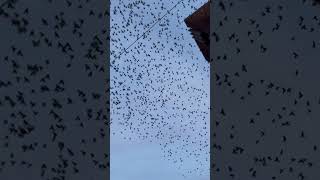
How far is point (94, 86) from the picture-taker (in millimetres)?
2838

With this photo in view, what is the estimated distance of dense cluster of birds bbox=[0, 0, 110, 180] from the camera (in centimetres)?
269

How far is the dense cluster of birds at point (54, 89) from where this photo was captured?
2688 millimetres
